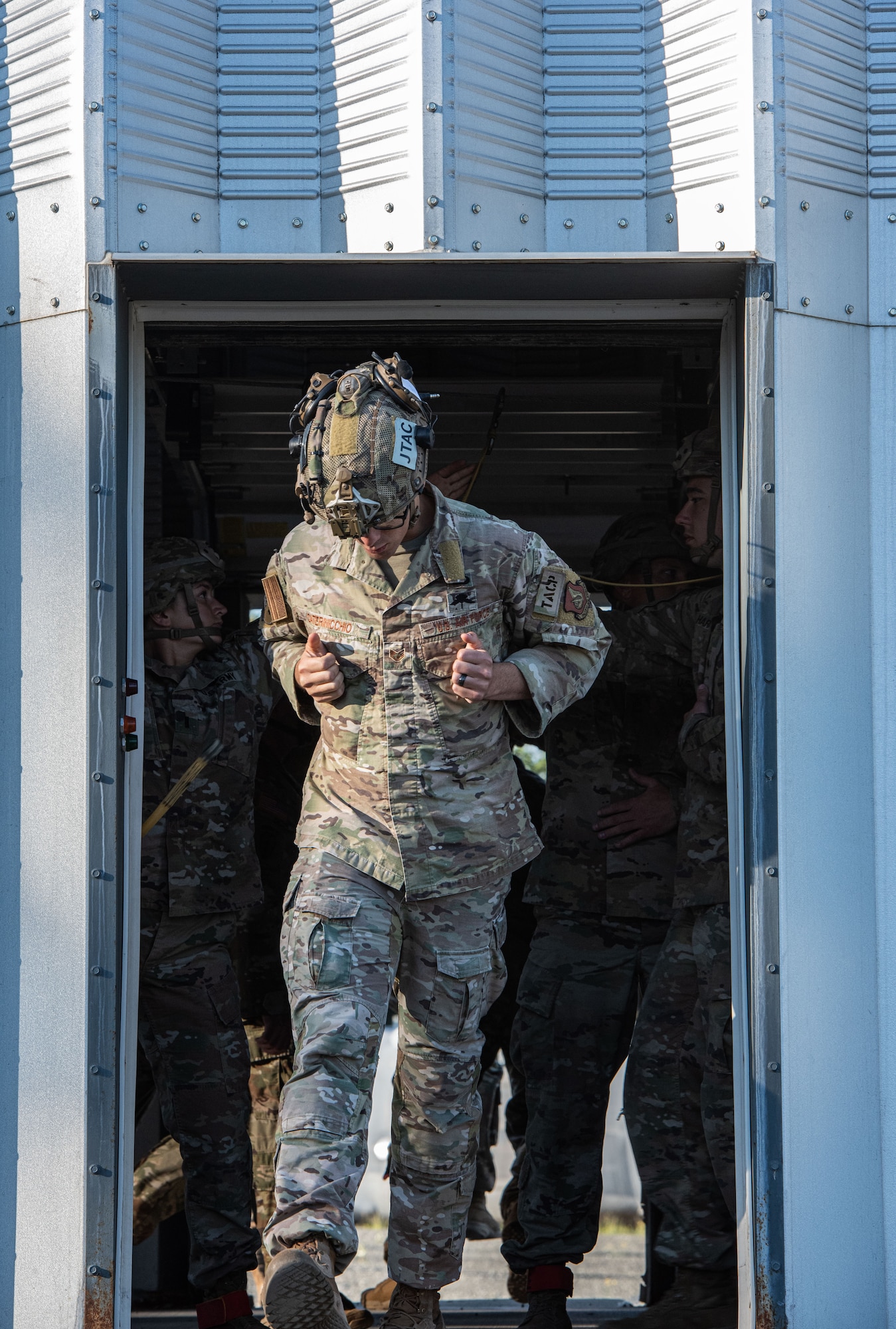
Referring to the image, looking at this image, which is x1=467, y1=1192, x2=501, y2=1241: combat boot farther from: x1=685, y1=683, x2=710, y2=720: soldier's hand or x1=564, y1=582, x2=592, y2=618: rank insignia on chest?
x1=564, y1=582, x2=592, y2=618: rank insignia on chest

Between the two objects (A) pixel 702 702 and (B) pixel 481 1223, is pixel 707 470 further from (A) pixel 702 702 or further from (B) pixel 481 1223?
(B) pixel 481 1223

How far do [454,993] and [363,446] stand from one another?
1406 mm

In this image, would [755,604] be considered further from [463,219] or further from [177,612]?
[177,612]

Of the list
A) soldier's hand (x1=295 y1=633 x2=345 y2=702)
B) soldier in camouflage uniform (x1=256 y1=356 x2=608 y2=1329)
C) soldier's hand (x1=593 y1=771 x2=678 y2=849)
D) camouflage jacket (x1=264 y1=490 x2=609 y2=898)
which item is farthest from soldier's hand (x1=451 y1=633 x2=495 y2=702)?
soldier's hand (x1=593 y1=771 x2=678 y2=849)

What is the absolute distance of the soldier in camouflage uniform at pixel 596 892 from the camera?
5.25m

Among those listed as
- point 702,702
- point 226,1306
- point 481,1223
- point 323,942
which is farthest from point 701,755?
point 481,1223

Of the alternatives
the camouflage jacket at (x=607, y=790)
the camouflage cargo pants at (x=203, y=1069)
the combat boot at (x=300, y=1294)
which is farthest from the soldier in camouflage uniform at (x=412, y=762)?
the camouflage jacket at (x=607, y=790)

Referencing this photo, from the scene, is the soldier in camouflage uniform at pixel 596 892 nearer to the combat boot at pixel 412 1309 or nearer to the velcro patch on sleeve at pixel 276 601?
the combat boot at pixel 412 1309

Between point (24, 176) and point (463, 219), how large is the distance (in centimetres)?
121

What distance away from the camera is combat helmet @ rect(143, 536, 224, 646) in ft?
17.8

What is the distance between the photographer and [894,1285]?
4.14m

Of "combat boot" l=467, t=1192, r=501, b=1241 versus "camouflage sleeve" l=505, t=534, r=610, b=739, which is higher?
"camouflage sleeve" l=505, t=534, r=610, b=739

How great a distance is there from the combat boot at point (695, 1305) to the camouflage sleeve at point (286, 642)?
2.01 meters


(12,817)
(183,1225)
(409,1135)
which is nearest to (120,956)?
(12,817)
